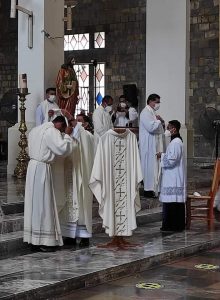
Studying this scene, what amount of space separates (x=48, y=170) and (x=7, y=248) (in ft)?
3.43

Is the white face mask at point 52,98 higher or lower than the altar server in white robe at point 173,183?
higher

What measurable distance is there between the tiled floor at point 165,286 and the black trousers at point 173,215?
1674 mm

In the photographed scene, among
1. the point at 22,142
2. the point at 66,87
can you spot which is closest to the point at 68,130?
the point at 22,142

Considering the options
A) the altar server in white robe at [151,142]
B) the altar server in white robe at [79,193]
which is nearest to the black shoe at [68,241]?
the altar server in white robe at [79,193]

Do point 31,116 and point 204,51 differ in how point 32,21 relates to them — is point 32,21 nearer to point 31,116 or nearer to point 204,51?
point 31,116

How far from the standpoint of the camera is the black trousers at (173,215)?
31.4ft

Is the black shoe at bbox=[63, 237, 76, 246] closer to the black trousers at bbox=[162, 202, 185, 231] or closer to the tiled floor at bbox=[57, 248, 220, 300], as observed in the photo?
the tiled floor at bbox=[57, 248, 220, 300]

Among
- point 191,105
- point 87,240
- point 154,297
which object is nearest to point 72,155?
point 87,240

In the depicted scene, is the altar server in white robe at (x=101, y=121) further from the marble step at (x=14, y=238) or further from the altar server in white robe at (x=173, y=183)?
the altar server in white robe at (x=173, y=183)

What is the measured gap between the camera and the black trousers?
31.4ft

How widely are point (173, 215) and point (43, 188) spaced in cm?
243

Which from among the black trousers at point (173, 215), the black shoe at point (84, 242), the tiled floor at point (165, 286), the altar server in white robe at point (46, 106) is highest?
the altar server in white robe at point (46, 106)

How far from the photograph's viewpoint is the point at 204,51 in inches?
857

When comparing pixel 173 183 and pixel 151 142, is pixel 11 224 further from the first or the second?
pixel 151 142
